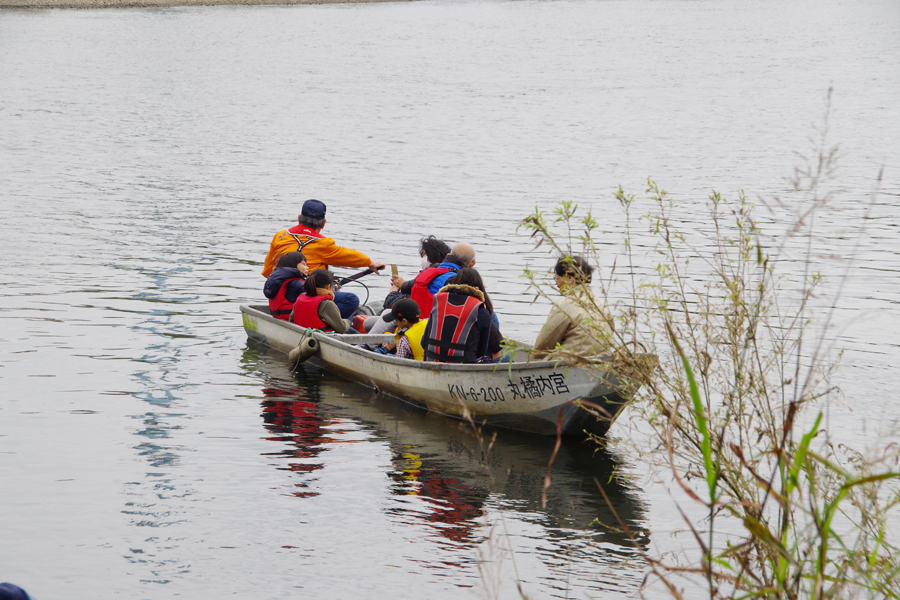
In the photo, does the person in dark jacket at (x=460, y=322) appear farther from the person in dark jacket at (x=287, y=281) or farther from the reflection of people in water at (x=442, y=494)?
the person in dark jacket at (x=287, y=281)

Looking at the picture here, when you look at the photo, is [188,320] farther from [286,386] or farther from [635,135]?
[635,135]

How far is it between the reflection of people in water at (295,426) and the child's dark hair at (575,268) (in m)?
2.69

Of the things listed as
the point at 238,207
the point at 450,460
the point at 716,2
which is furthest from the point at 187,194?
the point at 716,2

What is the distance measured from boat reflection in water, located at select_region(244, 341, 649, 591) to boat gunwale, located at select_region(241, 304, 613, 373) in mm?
551

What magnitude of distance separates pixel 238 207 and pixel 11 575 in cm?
1761

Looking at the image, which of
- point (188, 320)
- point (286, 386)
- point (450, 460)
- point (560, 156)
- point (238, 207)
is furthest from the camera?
point (560, 156)

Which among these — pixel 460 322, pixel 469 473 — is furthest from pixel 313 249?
pixel 469 473

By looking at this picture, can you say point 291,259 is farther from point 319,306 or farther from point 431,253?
point 431,253

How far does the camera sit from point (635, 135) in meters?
34.4

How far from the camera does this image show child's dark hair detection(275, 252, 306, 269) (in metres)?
11.7

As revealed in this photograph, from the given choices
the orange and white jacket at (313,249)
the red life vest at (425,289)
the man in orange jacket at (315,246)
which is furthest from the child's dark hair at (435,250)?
Result: the orange and white jacket at (313,249)

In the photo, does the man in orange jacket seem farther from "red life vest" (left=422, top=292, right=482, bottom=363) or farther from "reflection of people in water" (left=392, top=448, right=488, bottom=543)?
"reflection of people in water" (left=392, top=448, right=488, bottom=543)

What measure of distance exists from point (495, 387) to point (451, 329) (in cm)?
78

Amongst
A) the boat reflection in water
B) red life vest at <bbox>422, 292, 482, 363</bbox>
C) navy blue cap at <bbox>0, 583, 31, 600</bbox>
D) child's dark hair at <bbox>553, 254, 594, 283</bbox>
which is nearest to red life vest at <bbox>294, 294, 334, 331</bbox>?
the boat reflection in water
